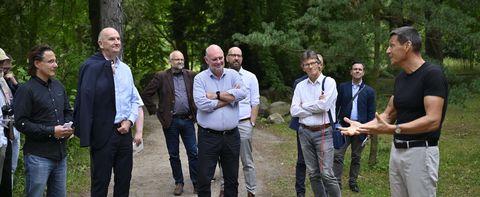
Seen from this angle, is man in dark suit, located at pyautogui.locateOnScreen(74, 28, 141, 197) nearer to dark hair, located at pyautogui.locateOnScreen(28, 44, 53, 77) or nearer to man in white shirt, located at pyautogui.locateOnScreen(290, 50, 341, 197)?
dark hair, located at pyautogui.locateOnScreen(28, 44, 53, 77)

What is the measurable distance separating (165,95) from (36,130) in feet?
9.90

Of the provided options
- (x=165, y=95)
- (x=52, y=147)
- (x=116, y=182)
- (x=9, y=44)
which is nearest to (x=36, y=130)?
(x=52, y=147)

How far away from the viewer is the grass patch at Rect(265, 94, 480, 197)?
8898mm

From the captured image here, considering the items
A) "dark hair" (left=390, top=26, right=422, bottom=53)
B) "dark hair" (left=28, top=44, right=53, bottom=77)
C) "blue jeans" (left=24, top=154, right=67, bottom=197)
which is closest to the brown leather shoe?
"blue jeans" (left=24, top=154, right=67, bottom=197)

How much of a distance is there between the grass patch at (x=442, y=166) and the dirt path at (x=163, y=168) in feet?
0.84

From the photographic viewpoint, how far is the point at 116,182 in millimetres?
5730

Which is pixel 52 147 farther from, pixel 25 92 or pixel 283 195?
pixel 283 195

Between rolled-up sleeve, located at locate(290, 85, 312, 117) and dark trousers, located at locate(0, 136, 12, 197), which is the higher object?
rolled-up sleeve, located at locate(290, 85, 312, 117)

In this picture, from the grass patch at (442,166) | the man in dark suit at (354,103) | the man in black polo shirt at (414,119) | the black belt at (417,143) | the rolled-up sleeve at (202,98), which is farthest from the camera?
the grass patch at (442,166)

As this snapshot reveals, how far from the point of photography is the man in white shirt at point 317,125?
6441 millimetres

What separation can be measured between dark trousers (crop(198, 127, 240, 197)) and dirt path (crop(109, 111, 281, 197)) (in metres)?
1.50

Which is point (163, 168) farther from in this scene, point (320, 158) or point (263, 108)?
point (263, 108)

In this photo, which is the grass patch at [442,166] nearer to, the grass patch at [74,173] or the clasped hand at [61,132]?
the grass patch at [74,173]

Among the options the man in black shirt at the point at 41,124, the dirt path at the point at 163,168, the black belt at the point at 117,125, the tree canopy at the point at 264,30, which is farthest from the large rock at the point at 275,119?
the man in black shirt at the point at 41,124
